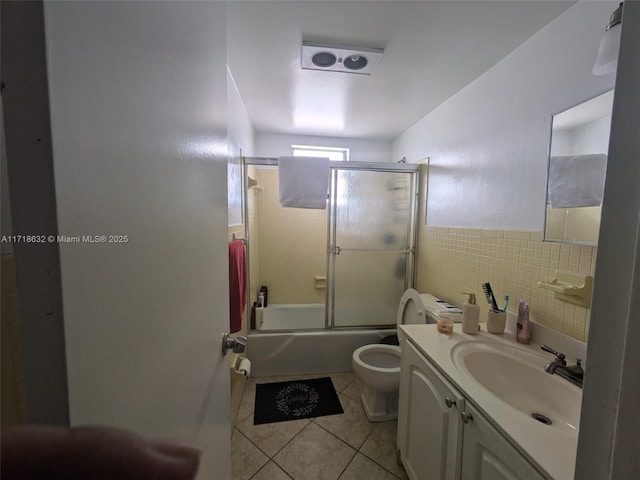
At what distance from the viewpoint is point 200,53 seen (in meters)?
0.67

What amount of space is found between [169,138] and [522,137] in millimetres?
1627

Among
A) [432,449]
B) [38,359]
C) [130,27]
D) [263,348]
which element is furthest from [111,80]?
[263,348]

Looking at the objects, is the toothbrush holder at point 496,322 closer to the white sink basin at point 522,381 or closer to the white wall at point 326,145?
the white sink basin at point 522,381

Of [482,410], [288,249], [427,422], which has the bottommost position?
[427,422]

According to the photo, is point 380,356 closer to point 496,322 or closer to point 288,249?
point 496,322

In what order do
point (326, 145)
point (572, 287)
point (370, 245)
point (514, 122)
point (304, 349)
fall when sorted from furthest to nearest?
point (326, 145), point (370, 245), point (304, 349), point (514, 122), point (572, 287)

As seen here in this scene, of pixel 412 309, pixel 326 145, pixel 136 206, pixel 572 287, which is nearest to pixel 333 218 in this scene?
pixel 412 309

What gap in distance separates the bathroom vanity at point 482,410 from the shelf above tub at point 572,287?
278mm

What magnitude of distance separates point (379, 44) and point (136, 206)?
1.52 m

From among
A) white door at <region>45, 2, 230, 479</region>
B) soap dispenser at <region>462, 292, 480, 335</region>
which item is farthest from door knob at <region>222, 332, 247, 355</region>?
soap dispenser at <region>462, 292, 480, 335</region>

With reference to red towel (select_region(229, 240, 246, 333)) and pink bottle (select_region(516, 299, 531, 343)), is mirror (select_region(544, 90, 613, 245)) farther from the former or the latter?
red towel (select_region(229, 240, 246, 333))

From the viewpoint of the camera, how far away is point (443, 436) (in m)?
0.98

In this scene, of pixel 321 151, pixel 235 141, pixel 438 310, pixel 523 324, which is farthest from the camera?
pixel 321 151

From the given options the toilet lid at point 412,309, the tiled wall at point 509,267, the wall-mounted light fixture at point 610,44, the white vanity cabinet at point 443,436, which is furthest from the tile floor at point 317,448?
the wall-mounted light fixture at point 610,44
